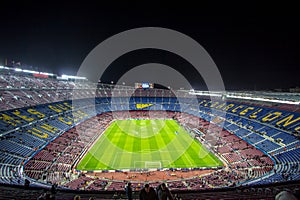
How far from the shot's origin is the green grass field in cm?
2908

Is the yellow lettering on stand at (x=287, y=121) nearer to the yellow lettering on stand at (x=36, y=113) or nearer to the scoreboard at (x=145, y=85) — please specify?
the yellow lettering on stand at (x=36, y=113)

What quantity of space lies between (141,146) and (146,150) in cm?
242

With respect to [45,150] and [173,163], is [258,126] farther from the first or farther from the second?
[45,150]

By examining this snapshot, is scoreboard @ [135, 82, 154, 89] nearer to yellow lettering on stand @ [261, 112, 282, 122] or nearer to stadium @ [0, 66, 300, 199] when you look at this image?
stadium @ [0, 66, 300, 199]

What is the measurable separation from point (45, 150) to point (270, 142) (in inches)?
1302

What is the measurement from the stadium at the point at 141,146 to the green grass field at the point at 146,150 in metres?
0.14

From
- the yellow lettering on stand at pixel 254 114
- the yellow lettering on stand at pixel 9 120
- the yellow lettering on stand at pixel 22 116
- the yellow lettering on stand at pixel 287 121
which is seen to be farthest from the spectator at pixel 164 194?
the yellow lettering on stand at pixel 254 114

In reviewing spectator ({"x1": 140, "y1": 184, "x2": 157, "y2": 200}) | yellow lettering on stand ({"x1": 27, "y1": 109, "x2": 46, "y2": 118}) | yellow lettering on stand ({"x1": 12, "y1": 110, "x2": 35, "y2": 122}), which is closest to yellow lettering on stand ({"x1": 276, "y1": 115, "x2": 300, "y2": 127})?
spectator ({"x1": 140, "y1": 184, "x2": 157, "y2": 200})

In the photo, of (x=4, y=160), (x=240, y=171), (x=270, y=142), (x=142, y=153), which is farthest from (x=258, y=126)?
(x=4, y=160)

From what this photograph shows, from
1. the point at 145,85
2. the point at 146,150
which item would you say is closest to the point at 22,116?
the point at 146,150

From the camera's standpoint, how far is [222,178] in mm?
23891

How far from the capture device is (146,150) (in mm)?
35031

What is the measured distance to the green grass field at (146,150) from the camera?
29.1 m

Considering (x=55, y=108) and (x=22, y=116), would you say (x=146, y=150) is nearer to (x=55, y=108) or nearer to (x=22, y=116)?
(x=22, y=116)
